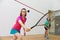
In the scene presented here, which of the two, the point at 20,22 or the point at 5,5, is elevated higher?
the point at 5,5

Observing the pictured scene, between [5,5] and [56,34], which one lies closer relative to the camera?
[5,5]

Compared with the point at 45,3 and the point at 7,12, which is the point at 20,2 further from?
the point at 45,3

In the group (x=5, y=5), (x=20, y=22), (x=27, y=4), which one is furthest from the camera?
(x=27, y=4)

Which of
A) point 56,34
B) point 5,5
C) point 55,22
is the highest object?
point 5,5

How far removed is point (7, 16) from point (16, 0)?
0.58 meters

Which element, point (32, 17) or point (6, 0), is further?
point (32, 17)

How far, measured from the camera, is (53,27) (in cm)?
551

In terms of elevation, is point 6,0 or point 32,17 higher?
point 6,0

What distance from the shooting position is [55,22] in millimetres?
5461

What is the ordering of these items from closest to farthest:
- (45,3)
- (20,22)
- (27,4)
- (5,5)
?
(20,22) → (5,5) → (27,4) → (45,3)

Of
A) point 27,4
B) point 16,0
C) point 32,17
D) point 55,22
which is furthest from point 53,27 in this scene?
point 16,0

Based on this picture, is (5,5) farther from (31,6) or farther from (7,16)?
(31,6)

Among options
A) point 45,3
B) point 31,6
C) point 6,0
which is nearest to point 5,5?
point 6,0

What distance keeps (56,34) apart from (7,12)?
5.81 feet
